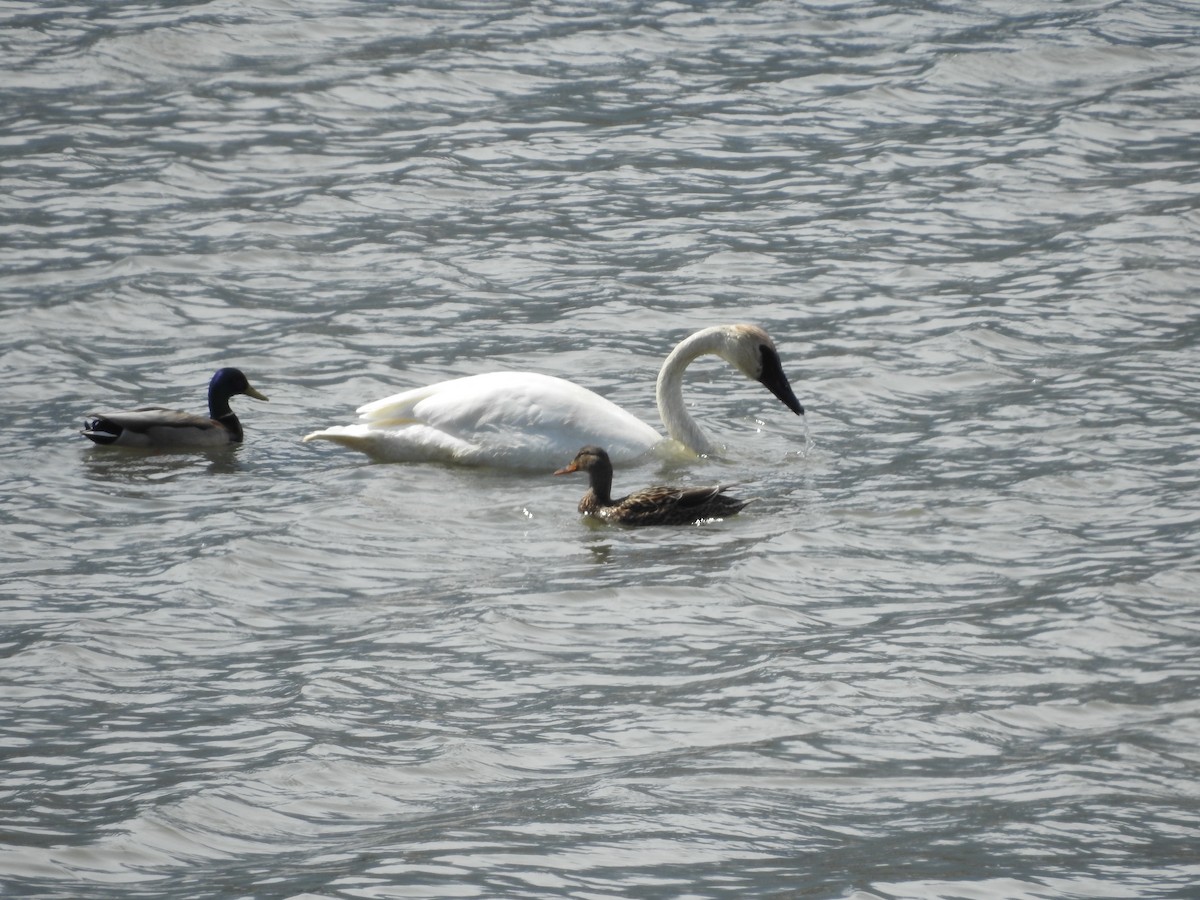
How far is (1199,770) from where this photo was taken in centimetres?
707

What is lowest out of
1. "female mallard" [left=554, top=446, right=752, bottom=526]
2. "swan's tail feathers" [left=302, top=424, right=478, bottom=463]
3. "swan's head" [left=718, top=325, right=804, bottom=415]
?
"female mallard" [left=554, top=446, right=752, bottom=526]

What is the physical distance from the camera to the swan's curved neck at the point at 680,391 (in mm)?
11938

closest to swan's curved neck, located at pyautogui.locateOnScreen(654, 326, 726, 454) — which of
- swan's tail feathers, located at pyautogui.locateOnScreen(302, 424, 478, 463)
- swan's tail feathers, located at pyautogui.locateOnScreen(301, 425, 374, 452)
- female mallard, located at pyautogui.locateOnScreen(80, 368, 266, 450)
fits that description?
swan's tail feathers, located at pyautogui.locateOnScreen(302, 424, 478, 463)

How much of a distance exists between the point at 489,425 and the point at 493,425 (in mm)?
24

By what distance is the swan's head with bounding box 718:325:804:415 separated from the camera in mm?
11984

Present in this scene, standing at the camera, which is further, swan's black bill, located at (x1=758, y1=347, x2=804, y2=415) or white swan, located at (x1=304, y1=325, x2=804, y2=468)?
swan's black bill, located at (x1=758, y1=347, x2=804, y2=415)

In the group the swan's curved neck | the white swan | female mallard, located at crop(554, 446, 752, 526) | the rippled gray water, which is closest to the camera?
the rippled gray water

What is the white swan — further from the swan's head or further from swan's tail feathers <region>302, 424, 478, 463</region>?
the swan's head

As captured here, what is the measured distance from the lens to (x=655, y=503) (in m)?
10.5

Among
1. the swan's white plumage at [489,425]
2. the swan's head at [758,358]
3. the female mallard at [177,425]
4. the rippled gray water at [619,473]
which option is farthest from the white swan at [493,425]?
the swan's head at [758,358]

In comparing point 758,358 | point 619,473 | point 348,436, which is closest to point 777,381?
point 758,358

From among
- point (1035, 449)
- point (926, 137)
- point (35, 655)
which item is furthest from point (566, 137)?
point (35, 655)

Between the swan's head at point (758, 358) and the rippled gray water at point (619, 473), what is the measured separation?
437 mm

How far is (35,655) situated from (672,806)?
9.80 feet
